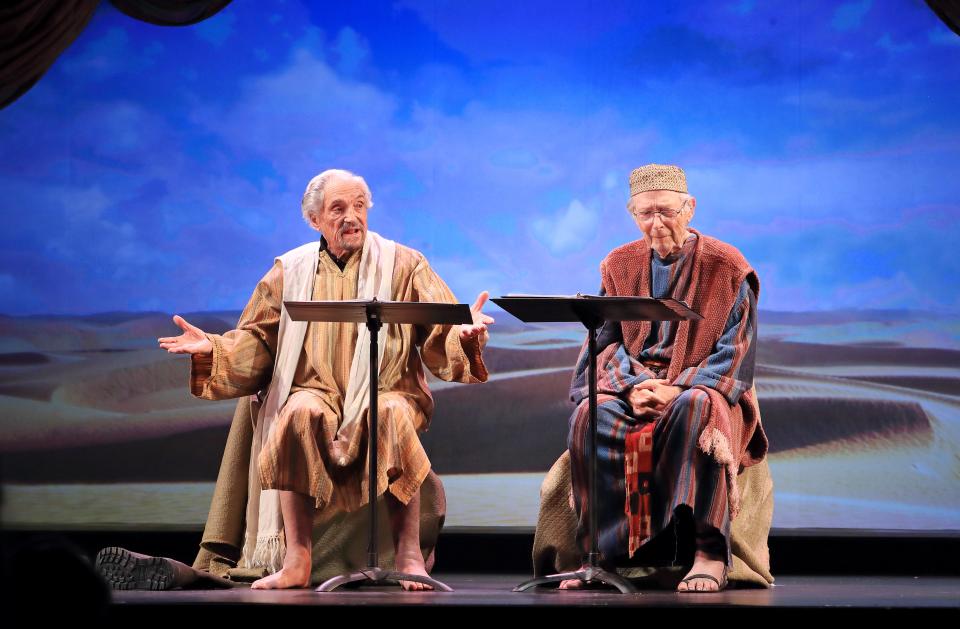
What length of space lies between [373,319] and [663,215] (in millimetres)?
1255

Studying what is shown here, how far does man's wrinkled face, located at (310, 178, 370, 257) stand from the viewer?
194 inches

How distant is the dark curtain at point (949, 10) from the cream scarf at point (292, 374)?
2872 mm

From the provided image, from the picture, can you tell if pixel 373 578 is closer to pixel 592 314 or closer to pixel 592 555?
pixel 592 555

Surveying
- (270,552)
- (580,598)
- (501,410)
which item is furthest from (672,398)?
(501,410)

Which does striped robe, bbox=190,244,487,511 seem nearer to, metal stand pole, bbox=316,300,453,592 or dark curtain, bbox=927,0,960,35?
metal stand pole, bbox=316,300,453,592

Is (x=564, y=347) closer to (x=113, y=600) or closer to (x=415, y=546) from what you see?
(x=415, y=546)

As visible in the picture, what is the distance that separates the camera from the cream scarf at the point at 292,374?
466 centimetres

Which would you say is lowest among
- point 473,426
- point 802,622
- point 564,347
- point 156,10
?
point 802,622

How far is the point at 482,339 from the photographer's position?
460 centimetres

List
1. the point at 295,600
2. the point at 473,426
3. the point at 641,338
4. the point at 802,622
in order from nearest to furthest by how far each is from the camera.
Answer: the point at 802,622 < the point at 295,600 < the point at 641,338 < the point at 473,426

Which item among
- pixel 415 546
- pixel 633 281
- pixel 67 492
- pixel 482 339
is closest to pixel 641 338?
pixel 633 281

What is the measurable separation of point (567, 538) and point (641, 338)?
0.81 m

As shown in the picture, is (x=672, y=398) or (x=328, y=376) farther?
(x=328, y=376)

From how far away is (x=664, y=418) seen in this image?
4410 mm
